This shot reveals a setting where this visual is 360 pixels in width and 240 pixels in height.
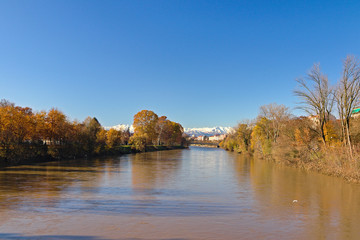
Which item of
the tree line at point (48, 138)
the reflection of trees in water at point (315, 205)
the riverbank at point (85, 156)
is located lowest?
the reflection of trees in water at point (315, 205)

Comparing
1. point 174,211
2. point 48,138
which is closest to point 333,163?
point 174,211

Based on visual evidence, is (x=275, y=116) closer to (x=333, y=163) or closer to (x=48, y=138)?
(x=333, y=163)

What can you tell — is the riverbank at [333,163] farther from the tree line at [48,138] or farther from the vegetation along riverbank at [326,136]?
the tree line at [48,138]

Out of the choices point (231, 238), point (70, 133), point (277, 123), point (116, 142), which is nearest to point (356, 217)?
point (231, 238)

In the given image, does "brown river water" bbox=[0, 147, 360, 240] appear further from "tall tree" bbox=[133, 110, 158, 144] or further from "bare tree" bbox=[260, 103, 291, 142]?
"tall tree" bbox=[133, 110, 158, 144]

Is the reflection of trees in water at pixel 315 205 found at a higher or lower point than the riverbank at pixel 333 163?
lower

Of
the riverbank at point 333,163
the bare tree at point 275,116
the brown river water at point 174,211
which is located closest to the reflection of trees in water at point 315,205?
the brown river water at point 174,211

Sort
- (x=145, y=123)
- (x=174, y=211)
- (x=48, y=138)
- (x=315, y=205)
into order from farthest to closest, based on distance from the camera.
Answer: (x=145, y=123)
(x=48, y=138)
(x=315, y=205)
(x=174, y=211)

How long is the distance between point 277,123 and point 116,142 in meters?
32.9

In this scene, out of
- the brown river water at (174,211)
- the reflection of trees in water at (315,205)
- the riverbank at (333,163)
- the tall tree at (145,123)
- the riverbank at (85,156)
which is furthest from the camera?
the tall tree at (145,123)

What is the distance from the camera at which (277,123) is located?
152 feet

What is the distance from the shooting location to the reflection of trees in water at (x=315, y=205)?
34.3 feet

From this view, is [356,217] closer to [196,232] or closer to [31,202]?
[196,232]

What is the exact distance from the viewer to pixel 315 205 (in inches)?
567
